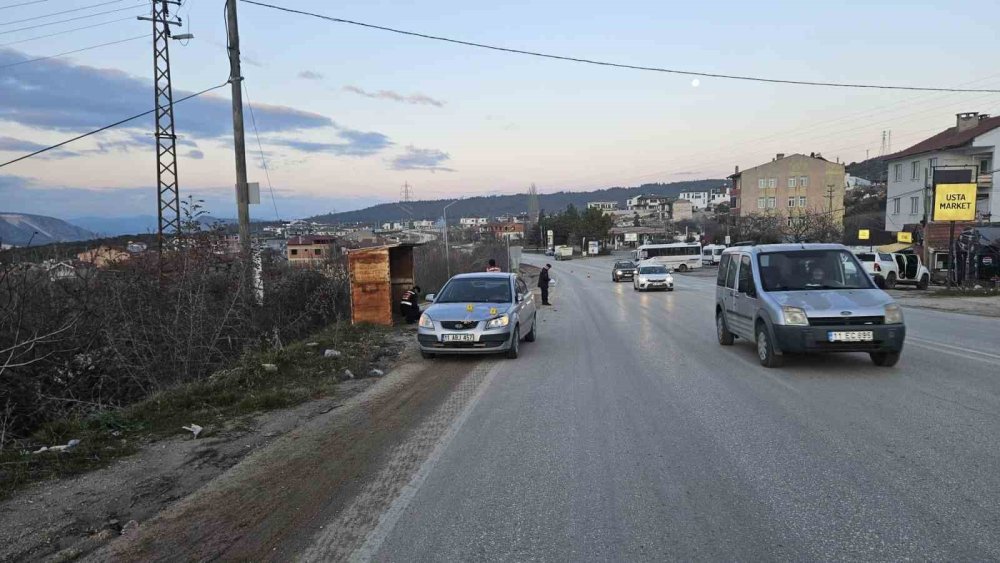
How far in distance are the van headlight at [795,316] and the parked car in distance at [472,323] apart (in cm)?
430

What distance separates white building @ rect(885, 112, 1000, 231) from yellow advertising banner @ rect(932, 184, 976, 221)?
17164 mm

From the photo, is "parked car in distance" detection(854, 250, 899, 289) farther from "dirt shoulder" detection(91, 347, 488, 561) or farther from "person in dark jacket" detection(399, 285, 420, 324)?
"dirt shoulder" detection(91, 347, 488, 561)

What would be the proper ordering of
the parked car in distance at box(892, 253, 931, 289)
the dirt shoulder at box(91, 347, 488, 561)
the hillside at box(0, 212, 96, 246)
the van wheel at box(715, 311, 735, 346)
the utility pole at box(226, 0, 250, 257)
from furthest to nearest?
the parked car in distance at box(892, 253, 931, 289) → the utility pole at box(226, 0, 250, 257) → the van wheel at box(715, 311, 735, 346) → the hillside at box(0, 212, 96, 246) → the dirt shoulder at box(91, 347, 488, 561)

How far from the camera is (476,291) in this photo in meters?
12.4

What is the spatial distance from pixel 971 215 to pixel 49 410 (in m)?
37.6

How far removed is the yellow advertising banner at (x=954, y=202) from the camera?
104 feet

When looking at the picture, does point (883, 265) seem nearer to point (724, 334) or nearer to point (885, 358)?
point (724, 334)

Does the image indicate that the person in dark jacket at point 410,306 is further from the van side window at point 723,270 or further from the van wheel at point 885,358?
the van wheel at point 885,358

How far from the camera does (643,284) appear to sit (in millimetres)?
34000

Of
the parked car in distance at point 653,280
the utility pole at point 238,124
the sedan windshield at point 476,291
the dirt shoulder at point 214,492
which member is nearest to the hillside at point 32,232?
the utility pole at point 238,124

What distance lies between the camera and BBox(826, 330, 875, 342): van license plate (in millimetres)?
8625

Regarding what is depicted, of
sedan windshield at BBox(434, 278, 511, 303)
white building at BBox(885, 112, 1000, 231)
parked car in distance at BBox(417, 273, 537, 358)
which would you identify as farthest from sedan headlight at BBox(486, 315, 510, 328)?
white building at BBox(885, 112, 1000, 231)

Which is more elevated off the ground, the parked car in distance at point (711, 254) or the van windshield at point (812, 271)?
the van windshield at point (812, 271)

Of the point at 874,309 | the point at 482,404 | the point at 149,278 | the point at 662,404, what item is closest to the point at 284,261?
the point at 149,278
